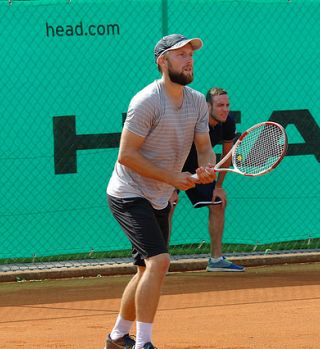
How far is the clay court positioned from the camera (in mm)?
6488

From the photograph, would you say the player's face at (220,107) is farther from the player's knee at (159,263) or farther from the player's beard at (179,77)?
Answer: the player's knee at (159,263)

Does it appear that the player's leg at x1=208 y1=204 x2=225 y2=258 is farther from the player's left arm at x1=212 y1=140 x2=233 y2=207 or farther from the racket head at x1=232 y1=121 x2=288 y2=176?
the racket head at x1=232 y1=121 x2=288 y2=176

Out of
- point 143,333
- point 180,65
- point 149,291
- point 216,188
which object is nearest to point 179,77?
point 180,65

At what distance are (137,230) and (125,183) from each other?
11.1 inches

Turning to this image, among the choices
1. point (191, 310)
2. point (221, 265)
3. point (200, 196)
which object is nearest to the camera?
point (191, 310)

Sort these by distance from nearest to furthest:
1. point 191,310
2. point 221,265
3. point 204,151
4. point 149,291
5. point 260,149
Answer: point 149,291 → point 204,151 → point 260,149 → point 191,310 → point 221,265

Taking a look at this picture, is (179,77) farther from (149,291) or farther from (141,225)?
(149,291)

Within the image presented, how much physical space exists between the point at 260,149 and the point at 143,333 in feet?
4.30

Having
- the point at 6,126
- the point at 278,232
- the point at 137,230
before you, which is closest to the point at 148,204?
the point at 137,230

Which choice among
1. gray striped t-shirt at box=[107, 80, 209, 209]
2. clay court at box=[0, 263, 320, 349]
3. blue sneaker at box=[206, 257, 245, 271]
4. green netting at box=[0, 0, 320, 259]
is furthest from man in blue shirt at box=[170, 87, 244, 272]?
gray striped t-shirt at box=[107, 80, 209, 209]

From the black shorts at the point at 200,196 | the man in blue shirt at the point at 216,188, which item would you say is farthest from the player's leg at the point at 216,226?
the black shorts at the point at 200,196

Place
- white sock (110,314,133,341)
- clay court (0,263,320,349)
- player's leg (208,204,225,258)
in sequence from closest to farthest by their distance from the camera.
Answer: white sock (110,314,133,341) → clay court (0,263,320,349) → player's leg (208,204,225,258)

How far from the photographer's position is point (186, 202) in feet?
31.7

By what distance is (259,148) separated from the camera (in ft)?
20.1
